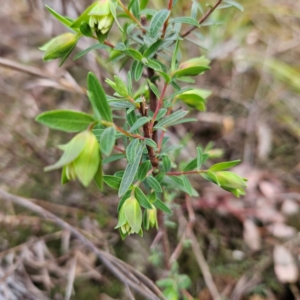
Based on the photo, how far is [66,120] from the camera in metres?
0.39

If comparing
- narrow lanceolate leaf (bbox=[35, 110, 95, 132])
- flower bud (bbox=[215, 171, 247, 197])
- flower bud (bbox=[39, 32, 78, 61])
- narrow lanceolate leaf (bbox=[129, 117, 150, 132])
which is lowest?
flower bud (bbox=[215, 171, 247, 197])

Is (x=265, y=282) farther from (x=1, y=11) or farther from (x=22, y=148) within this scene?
(x=1, y=11)

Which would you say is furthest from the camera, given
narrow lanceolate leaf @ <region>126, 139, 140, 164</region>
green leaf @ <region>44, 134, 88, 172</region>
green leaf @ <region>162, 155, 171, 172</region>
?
green leaf @ <region>162, 155, 171, 172</region>

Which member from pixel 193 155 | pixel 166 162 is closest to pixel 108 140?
pixel 166 162

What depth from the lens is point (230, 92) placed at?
162cm

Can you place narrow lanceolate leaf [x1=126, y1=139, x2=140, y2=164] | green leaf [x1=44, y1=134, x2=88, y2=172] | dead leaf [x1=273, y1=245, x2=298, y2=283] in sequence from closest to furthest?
green leaf [x1=44, y1=134, x2=88, y2=172] → narrow lanceolate leaf [x1=126, y1=139, x2=140, y2=164] → dead leaf [x1=273, y1=245, x2=298, y2=283]

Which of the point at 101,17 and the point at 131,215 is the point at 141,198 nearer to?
the point at 131,215

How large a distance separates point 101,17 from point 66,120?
20cm

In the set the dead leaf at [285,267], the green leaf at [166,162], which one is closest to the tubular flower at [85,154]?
the green leaf at [166,162]

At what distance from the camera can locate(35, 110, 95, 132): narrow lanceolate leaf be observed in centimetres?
38

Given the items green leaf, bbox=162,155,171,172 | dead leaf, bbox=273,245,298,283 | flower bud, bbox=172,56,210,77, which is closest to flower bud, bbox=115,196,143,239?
green leaf, bbox=162,155,171,172

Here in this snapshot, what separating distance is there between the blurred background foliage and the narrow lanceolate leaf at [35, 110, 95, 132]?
493mm

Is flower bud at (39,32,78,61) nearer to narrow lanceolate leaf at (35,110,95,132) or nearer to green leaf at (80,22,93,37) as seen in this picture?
green leaf at (80,22,93,37)

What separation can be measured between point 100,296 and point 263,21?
175cm
